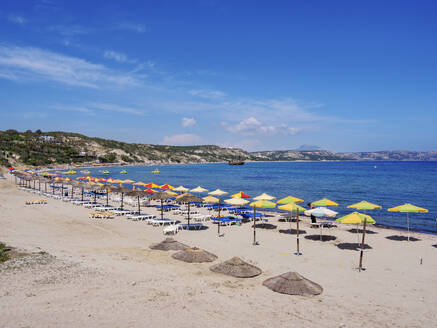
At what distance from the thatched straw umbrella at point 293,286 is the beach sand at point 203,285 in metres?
0.18

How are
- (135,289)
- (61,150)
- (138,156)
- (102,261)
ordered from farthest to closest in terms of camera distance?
(138,156) < (61,150) < (102,261) < (135,289)

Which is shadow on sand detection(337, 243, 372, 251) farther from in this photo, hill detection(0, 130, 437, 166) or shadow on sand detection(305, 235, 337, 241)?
hill detection(0, 130, 437, 166)

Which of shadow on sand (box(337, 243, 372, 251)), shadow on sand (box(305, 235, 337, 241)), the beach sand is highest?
the beach sand

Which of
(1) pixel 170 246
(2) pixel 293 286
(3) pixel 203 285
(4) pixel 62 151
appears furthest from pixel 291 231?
(4) pixel 62 151

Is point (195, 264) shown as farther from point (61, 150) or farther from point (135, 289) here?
point (61, 150)

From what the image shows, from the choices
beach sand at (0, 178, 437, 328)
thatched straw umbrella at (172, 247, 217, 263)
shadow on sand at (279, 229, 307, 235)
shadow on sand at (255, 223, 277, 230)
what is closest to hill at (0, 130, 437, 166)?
shadow on sand at (255, 223, 277, 230)

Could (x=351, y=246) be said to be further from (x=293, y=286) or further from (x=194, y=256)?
(x=194, y=256)

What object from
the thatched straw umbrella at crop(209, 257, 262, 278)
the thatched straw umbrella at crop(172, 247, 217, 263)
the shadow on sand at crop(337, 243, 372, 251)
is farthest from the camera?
the shadow on sand at crop(337, 243, 372, 251)

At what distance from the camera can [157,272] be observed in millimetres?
10641

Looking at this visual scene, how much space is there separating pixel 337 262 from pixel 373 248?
377 cm

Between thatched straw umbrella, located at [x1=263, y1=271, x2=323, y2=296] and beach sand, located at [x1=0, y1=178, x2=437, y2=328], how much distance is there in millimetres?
180

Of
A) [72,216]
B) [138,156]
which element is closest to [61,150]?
[138,156]

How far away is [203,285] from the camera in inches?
376

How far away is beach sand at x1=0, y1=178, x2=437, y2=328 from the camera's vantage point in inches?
293
